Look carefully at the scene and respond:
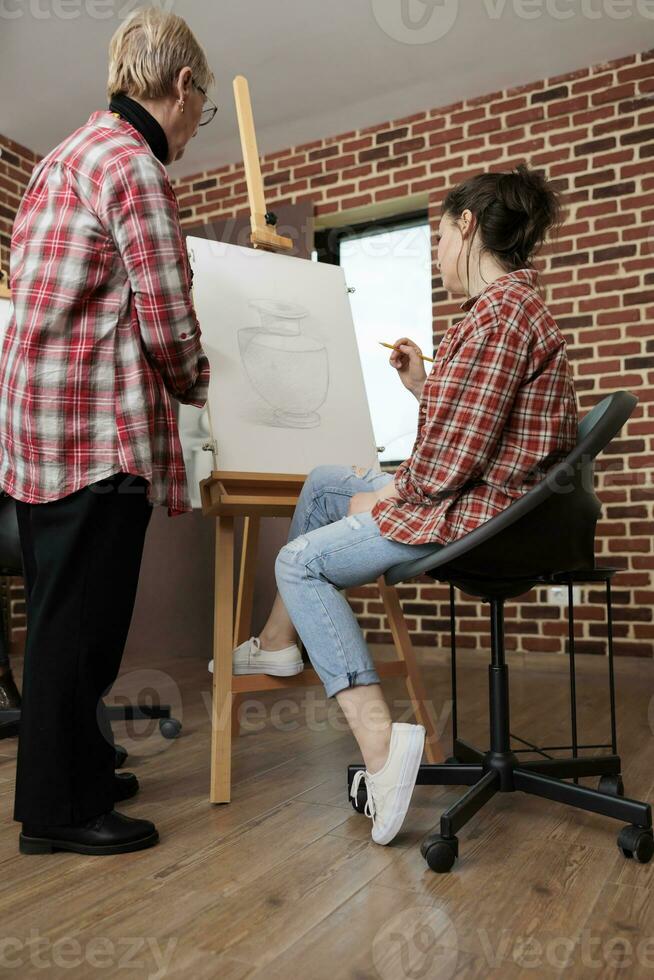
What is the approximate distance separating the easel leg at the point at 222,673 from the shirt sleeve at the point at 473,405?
54 centimetres

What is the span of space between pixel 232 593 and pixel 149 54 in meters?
1.13

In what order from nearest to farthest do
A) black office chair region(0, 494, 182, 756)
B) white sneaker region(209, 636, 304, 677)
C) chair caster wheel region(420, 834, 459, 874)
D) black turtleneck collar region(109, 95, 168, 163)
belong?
chair caster wheel region(420, 834, 459, 874)
black turtleneck collar region(109, 95, 168, 163)
white sneaker region(209, 636, 304, 677)
black office chair region(0, 494, 182, 756)

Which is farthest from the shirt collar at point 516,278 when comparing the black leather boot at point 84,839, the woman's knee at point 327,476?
the black leather boot at point 84,839

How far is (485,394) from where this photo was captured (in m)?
1.44

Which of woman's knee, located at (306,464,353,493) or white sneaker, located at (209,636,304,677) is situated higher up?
woman's knee, located at (306,464,353,493)

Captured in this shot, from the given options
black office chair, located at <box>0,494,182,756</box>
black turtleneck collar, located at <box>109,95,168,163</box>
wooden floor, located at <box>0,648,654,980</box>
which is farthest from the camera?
black office chair, located at <box>0,494,182,756</box>

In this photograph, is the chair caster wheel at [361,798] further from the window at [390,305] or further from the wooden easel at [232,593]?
the window at [390,305]

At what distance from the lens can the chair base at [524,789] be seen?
1351 mm

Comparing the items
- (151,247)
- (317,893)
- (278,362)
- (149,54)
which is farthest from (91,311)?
(317,893)

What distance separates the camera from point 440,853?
4.34 feet

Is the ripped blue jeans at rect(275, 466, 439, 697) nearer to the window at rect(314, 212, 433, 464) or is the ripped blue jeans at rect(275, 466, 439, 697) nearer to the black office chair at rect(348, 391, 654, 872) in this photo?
the black office chair at rect(348, 391, 654, 872)

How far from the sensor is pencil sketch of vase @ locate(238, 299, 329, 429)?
6.92 ft

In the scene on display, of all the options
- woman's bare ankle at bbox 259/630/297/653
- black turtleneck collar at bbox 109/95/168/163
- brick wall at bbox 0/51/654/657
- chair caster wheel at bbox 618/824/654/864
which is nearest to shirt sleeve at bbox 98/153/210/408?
black turtleneck collar at bbox 109/95/168/163

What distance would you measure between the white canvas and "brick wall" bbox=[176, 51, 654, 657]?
4.94 ft
